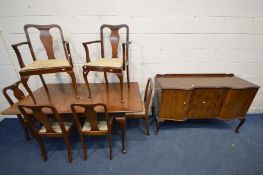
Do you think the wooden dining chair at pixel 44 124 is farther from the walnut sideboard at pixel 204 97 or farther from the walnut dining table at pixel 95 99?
the walnut sideboard at pixel 204 97

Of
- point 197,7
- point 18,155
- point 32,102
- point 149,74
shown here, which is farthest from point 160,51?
point 18,155

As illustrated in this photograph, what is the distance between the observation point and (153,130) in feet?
7.15

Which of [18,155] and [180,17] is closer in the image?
[18,155]

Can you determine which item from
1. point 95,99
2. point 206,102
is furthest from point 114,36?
point 206,102

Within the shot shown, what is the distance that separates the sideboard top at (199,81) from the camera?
71.9 inches

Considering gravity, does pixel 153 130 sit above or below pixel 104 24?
below

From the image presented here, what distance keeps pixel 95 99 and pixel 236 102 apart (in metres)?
1.83

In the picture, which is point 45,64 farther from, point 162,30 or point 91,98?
point 162,30

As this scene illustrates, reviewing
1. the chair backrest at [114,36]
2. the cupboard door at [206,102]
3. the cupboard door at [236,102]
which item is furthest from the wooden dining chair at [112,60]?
the cupboard door at [236,102]

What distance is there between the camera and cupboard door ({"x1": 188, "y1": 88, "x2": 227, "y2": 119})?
1831 mm

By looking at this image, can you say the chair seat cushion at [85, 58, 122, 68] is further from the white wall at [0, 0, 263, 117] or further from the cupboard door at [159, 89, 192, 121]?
the cupboard door at [159, 89, 192, 121]

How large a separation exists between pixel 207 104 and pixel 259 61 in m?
1.17

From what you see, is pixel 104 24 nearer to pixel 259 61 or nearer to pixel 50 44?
pixel 50 44

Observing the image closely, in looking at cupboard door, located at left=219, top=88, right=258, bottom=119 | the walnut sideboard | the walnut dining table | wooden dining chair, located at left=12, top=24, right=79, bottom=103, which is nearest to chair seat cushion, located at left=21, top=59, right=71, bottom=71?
wooden dining chair, located at left=12, top=24, right=79, bottom=103
